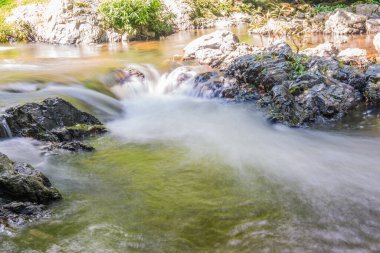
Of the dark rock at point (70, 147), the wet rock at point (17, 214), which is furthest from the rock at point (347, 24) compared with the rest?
the wet rock at point (17, 214)

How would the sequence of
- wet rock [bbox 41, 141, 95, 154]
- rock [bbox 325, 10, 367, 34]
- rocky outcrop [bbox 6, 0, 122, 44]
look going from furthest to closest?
1. rocky outcrop [bbox 6, 0, 122, 44]
2. rock [bbox 325, 10, 367, 34]
3. wet rock [bbox 41, 141, 95, 154]

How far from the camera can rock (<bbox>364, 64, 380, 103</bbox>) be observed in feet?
27.7

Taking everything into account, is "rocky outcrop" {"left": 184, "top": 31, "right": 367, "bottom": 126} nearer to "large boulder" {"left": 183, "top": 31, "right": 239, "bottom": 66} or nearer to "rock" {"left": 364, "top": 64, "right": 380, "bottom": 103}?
"rock" {"left": 364, "top": 64, "right": 380, "bottom": 103}

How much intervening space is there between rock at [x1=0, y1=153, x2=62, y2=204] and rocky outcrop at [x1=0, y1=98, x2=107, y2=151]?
1753 mm

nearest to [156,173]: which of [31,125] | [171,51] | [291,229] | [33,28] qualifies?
[291,229]

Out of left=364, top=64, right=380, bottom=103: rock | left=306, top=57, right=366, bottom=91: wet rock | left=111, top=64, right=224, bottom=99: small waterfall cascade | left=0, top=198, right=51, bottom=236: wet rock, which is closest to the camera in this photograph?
left=0, top=198, right=51, bottom=236: wet rock

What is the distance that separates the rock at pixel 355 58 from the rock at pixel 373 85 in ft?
4.00

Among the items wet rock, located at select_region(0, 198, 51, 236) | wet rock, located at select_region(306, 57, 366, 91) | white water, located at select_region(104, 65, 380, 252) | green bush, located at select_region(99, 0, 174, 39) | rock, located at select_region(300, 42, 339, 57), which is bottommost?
white water, located at select_region(104, 65, 380, 252)

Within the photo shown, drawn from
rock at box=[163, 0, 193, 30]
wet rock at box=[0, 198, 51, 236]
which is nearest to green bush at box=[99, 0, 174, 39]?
rock at box=[163, 0, 193, 30]

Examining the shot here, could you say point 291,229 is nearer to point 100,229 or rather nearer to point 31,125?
point 100,229

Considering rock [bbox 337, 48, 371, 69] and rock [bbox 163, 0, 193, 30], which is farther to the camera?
rock [bbox 163, 0, 193, 30]

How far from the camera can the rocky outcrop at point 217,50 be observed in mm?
11562

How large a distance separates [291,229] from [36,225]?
245cm

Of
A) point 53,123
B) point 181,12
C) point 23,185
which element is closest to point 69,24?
point 181,12
